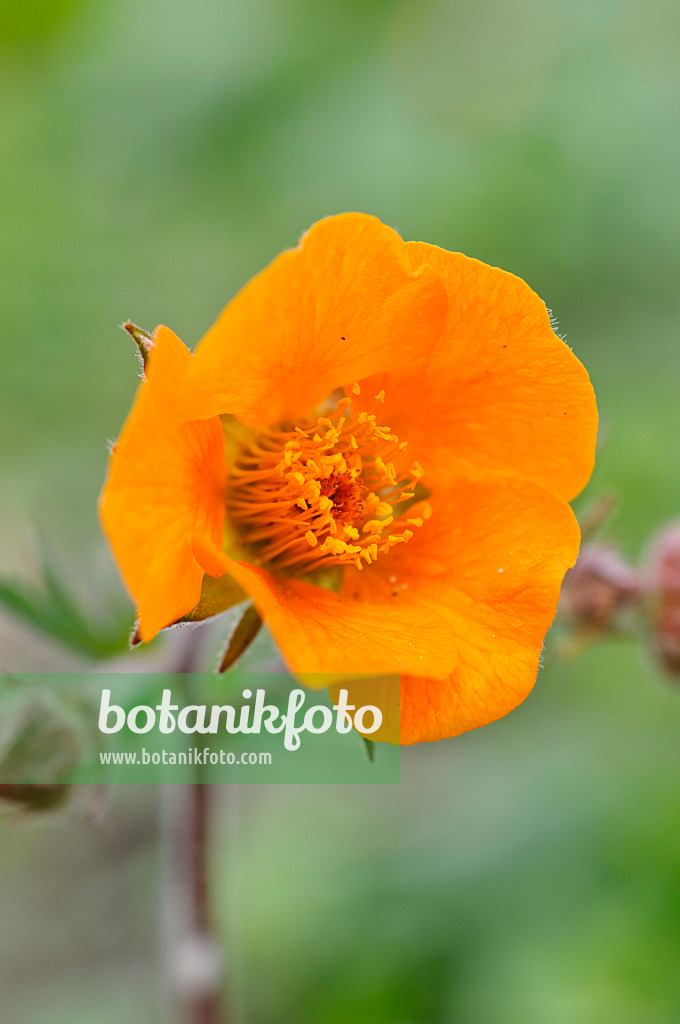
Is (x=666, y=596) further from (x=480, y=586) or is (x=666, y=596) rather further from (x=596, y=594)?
(x=480, y=586)

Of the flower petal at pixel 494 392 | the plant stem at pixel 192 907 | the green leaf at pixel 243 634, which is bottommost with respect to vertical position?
the plant stem at pixel 192 907

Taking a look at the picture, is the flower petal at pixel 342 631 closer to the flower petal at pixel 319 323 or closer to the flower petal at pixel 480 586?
the flower petal at pixel 480 586

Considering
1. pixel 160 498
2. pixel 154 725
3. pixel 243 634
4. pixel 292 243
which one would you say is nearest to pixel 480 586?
pixel 243 634

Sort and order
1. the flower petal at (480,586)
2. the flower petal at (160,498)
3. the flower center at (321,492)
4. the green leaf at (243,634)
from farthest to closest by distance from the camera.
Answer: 1. the flower center at (321,492)
2. the green leaf at (243,634)
3. the flower petal at (480,586)
4. the flower petal at (160,498)

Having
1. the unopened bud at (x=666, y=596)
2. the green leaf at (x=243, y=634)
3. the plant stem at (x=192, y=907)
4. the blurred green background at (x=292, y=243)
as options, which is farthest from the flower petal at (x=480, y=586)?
the blurred green background at (x=292, y=243)

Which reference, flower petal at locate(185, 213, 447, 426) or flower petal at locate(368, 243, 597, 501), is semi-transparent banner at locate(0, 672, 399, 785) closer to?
flower petal at locate(368, 243, 597, 501)

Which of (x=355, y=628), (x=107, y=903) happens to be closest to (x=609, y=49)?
(x=355, y=628)
